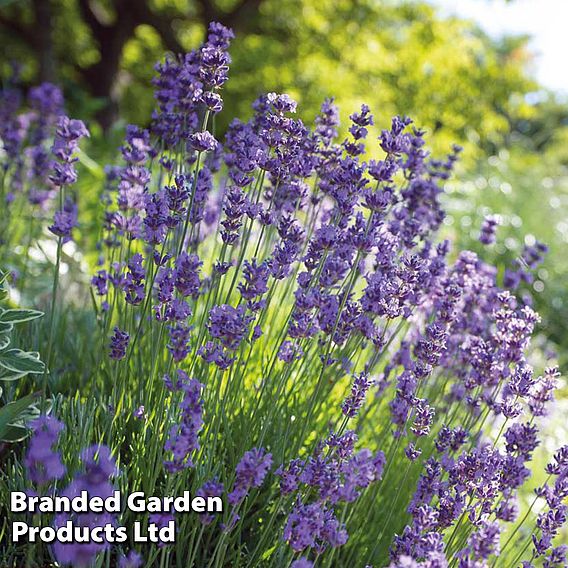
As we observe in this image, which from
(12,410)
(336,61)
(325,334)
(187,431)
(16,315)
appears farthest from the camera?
(336,61)

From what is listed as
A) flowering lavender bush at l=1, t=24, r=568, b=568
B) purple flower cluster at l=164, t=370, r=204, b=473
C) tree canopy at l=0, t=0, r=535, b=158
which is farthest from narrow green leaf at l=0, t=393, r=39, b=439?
tree canopy at l=0, t=0, r=535, b=158

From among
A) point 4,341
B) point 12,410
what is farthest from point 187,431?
point 4,341

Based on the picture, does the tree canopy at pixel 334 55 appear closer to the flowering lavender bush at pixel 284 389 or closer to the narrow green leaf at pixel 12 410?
the flowering lavender bush at pixel 284 389

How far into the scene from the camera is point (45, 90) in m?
3.59

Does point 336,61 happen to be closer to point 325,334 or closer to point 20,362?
point 325,334

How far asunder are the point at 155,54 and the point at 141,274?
13.2m

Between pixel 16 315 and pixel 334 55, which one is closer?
pixel 16 315

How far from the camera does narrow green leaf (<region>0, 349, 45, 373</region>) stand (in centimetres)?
185

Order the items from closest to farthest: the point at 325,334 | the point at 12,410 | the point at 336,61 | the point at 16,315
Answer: the point at 12,410
the point at 16,315
the point at 325,334
the point at 336,61

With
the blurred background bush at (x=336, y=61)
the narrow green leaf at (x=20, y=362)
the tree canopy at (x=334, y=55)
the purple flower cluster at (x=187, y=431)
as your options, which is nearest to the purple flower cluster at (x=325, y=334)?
the purple flower cluster at (x=187, y=431)

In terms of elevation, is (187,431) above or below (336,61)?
below

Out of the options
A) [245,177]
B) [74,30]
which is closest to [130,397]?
[245,177]

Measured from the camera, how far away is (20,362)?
186 cm

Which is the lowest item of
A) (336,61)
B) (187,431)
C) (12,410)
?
(187,431)
